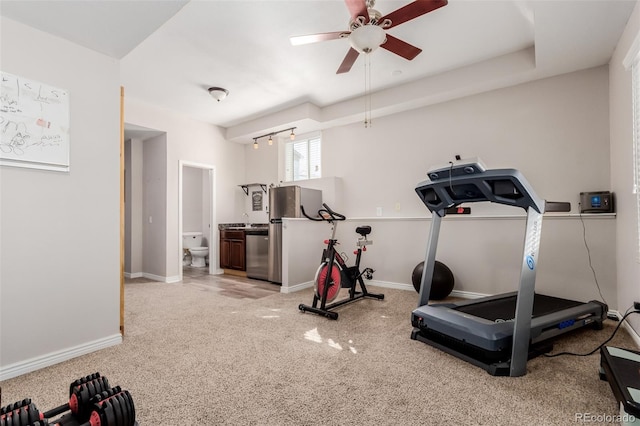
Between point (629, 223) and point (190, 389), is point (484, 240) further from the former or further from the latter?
point (190, 389)

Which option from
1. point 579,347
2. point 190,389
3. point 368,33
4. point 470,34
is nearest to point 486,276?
point 579,347

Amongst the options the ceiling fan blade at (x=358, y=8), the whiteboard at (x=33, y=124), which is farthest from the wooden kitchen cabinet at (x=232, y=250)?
the ceiling fan blade at (x=358, y=8)

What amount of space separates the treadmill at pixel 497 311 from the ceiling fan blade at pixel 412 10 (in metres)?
1.16

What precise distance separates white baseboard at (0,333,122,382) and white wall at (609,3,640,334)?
13.9ft

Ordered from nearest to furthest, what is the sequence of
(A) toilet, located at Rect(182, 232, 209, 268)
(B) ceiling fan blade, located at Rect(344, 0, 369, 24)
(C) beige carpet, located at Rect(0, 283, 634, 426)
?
(C) beige carpet, located at Rect(0, 283, 634, 426), (B) ceiling fan blade, located at Rect(344, 0, 369, 24), (A) toilet, located at Rect(182, 232, 209, 268)

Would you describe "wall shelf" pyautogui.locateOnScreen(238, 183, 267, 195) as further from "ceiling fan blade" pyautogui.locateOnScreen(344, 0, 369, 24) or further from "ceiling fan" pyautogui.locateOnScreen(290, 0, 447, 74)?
"ceiling fan blade" pyautogui.locateOnScreen(344, 0, 369, 24)

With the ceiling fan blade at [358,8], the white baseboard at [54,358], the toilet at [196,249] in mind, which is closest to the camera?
the white baseboard at [54,358]

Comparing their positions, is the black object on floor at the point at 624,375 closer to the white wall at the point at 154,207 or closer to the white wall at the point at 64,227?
the white wall at the point at 64,227

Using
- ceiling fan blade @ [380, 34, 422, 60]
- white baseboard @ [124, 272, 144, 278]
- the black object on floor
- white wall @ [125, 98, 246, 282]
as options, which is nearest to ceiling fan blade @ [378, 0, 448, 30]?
ceiling fan blade @ [380, 34, 422, 60]

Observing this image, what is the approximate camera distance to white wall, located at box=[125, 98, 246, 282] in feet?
16.8

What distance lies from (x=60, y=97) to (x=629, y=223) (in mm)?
4686

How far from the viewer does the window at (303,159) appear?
18.6 ft

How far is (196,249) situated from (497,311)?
19.2ft

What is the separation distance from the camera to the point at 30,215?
213cm
